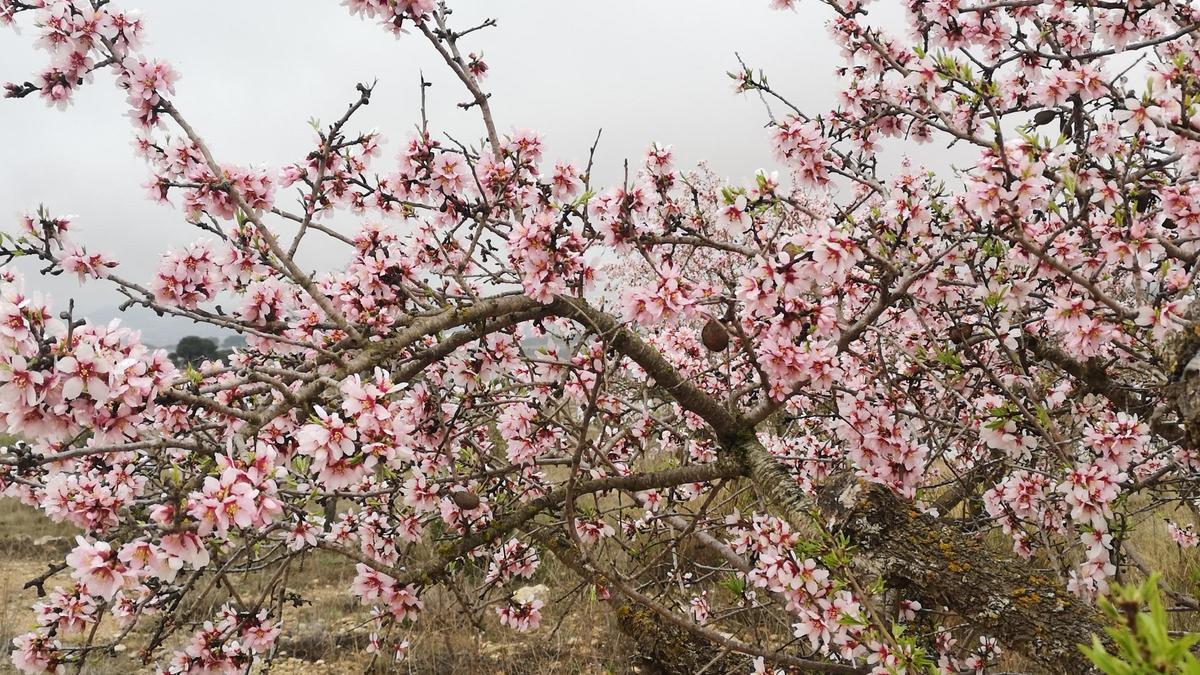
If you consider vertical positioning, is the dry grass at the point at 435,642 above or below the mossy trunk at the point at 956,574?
above

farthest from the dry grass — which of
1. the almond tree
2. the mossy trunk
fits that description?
the mossy trunk

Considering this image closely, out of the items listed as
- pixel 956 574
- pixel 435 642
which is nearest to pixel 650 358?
pixel 956 574

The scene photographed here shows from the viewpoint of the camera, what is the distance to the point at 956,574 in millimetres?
2057

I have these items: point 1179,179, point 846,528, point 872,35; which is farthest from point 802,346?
point 872,35

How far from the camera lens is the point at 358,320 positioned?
260cm

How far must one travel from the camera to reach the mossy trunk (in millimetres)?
1798

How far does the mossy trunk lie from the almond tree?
1cm

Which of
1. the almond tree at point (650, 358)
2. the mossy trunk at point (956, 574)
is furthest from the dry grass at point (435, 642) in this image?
the mossy trunk at point (956, 574)

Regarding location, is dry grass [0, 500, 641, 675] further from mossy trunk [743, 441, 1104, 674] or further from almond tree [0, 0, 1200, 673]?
mossy trunk [743, 441, 1104, 674]

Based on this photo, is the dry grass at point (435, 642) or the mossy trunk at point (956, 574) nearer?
the mossy trunk at point (956, 574)

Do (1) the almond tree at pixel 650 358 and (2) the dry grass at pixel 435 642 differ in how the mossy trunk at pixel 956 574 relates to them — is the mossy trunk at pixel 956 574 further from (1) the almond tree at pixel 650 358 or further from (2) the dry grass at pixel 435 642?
(2) the dry grass at pixel 435 642

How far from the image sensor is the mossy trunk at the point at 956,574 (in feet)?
5.90

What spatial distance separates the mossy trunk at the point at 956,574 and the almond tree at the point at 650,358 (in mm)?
11

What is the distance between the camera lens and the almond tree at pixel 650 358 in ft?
5.36
